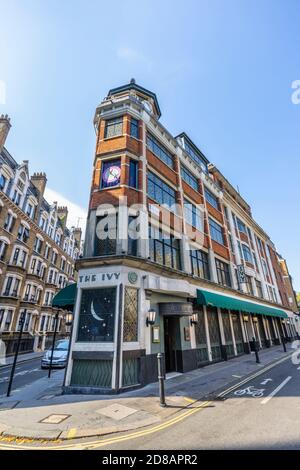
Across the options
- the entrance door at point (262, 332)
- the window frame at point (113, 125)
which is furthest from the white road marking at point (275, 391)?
the entrance door at point (262, 332)

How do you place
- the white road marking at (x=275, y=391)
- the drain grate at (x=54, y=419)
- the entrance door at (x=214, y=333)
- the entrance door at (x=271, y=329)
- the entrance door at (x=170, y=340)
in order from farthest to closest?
the entrance door at (x=271, y=329) < the entrance door at (x=214, y=333) < the entrance door at (x=170, y=340) < the white road marking at (x=275, y=391) < the drain grate at (x=54, y=419)

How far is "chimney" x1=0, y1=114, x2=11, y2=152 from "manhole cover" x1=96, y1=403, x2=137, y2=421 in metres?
27.2

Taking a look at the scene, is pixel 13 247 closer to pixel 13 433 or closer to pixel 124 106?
pixel 124 106

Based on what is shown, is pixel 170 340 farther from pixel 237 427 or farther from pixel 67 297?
pixel 237 427

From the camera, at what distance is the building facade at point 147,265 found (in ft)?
32.3

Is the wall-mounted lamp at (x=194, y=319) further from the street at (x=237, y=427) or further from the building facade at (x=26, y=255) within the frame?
the building facade at (x=26, y=255)

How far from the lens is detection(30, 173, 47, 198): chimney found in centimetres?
3194

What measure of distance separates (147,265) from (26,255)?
22.7m

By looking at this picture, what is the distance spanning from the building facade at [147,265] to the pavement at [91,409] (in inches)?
42.6

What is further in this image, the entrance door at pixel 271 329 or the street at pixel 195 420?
the entrance door at pixel 271 329

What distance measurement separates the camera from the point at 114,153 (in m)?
13.9

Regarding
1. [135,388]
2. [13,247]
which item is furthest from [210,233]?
[13,247]
